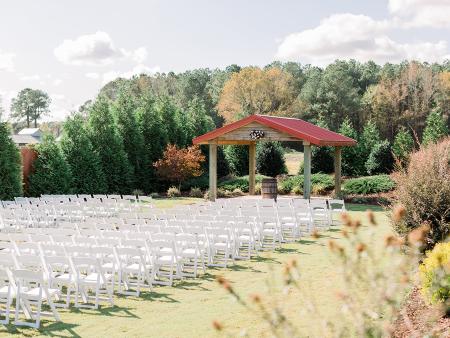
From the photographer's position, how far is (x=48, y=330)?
7.89 meters

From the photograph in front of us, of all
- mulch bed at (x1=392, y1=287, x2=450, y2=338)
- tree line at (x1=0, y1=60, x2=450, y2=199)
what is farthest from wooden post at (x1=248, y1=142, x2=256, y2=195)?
mulch bed at (x1=392, y1=287, x2=450, y2=338)

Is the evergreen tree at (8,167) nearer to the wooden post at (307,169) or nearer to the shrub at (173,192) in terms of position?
the shrub at (173,192)

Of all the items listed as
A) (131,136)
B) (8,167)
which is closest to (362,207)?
(131,136)

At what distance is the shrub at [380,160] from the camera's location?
33.7m

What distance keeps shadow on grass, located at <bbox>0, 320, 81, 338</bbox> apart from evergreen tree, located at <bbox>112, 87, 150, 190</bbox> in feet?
75.3

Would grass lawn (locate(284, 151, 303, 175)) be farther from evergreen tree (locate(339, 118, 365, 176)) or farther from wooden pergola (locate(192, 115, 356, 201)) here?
wooden pergola (locate(192, 115, 356, 201))

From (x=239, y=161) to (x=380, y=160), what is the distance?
8.45 metres

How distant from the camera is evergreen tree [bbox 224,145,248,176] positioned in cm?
3503

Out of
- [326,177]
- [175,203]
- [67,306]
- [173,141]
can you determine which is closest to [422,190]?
[67,306]

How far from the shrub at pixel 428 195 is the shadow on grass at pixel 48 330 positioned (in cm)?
602

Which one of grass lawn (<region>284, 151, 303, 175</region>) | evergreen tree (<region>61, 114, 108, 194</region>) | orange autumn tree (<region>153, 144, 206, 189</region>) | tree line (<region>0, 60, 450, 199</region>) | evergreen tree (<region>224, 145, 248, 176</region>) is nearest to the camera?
evergreen tree (<region>61, 114, 108, 194</region>)

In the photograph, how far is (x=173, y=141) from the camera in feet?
110

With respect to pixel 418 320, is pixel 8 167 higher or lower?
higher

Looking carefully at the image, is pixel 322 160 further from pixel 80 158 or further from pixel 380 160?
pixel 80 158
